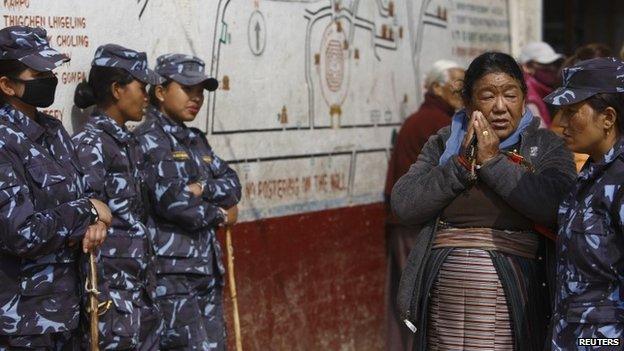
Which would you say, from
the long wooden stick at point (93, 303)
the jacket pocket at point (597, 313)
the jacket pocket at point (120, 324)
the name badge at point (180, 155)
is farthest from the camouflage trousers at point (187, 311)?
the jacket pocket at point (597, 313)

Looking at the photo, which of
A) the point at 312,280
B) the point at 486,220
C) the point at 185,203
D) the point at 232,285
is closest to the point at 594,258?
the point at 486,220

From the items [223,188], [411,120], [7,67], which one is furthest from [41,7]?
[411,120]

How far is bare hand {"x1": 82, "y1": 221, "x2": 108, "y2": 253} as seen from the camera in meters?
5.17

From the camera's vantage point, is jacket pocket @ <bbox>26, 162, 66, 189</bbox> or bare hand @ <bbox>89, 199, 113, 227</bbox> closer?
jacket pocket @ <bbox>26, 162, 66, 189</bbox>

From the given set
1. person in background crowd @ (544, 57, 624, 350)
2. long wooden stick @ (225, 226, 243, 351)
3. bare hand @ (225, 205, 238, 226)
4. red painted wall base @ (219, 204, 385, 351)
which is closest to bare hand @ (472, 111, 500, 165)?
person in background crowd @ (544, 57, 624, 350)

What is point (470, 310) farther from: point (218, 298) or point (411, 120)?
point (411, 120)

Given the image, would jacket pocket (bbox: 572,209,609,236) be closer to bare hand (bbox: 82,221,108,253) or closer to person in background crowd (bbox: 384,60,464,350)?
bare hand (bbox: 82,221,108,253)

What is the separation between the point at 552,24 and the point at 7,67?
413 inches

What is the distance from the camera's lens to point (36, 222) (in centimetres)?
488

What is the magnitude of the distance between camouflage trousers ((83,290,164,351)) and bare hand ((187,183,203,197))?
1.91 feet

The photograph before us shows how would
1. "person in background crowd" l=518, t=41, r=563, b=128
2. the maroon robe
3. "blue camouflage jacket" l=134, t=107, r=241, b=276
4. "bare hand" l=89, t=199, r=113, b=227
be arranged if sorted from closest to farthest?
"bare hand" l=89, t=199, r=113, b=227
"blue camouflage jacket" l=134, t=107, r=241, b=276
the maroon robe
"person in background crowd" l=518, t=41, r=563, b=128

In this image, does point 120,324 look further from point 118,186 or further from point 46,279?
point 46,279

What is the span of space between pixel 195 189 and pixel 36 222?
1468 mm

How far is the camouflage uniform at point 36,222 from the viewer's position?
4.87m
